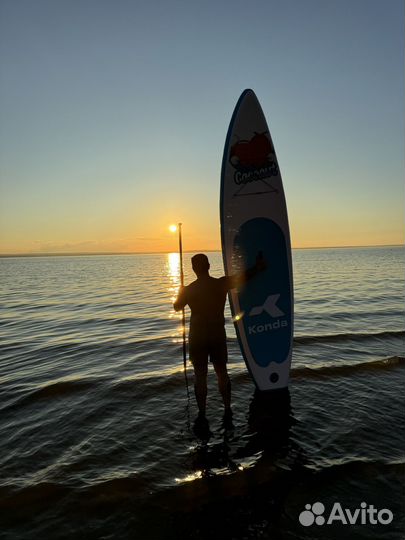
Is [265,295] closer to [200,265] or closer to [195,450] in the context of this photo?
[200,265]

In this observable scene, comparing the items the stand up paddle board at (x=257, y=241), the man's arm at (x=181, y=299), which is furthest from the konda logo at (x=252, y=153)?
the man's arm at (x=181, y=299)

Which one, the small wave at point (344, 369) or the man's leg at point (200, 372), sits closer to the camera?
the man's leg at point (200, 372)

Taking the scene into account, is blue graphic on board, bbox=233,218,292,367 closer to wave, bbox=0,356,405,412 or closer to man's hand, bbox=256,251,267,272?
man's hand, bbox=256,251,267,272

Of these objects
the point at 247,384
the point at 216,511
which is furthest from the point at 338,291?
the point at 216,511

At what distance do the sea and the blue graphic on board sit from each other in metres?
0.90

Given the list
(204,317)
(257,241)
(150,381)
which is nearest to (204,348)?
(204,317)

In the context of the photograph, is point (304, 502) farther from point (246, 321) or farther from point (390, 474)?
point (246, 321)

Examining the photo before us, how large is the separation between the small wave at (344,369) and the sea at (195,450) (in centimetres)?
4

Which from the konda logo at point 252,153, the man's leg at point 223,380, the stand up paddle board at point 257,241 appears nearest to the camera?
the man's leg at point 223,380

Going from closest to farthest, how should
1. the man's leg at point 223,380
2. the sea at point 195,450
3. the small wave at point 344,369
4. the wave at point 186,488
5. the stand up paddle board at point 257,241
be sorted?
the sea at point 195,450 < the wave at point 186,488 < the man's leg at point 223,380 < the stand up paddle board at point 257,241 < the small wave at point 344,369

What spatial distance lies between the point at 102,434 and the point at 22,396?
2.69m

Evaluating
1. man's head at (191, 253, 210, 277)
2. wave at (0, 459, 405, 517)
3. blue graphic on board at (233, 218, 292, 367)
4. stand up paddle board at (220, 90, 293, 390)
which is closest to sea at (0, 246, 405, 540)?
wave at (0, 459, 405, 517)

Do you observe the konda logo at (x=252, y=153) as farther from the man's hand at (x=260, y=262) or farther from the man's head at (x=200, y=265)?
the man's head at (x=200, y=265)

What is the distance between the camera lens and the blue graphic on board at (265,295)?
673 centimetres
